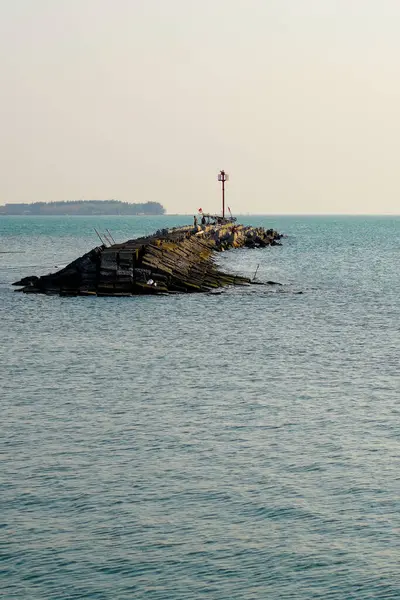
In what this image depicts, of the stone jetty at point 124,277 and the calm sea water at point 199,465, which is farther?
the stone jetty at point 124,277

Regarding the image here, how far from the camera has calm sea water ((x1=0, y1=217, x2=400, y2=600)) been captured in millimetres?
12688

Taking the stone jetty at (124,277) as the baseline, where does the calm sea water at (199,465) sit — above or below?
below

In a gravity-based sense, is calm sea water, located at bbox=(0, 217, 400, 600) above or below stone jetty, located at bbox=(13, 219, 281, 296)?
below

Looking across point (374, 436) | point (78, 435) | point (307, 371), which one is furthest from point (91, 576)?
point (307, 371)

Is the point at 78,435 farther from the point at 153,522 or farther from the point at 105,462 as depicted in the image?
the point at 153,522

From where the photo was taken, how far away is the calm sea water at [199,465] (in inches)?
500

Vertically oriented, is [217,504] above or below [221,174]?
below

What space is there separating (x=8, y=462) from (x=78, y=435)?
2193mm

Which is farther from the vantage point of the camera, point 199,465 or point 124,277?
point 124,277

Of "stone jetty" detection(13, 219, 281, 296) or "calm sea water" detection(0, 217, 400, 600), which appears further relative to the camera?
"stone jetty" detection(13, 219, 281, 296)

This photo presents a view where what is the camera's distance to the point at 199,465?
17062 millimetres

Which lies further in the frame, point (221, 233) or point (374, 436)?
point (221, 233)

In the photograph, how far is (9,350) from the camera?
101ft

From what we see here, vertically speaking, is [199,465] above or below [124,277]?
below
